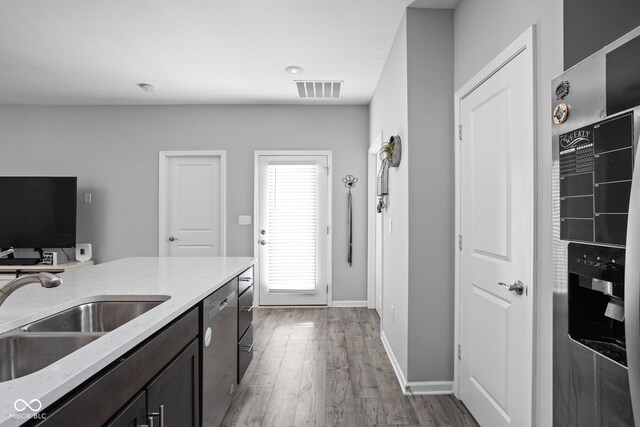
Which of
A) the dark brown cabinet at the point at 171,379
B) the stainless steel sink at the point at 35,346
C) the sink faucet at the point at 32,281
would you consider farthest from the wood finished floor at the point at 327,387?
the sink faucet at the point at 32,281

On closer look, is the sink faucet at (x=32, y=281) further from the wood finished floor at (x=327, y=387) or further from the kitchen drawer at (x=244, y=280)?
the wood finished floor at (x=327, y=387)

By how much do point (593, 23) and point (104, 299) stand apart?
6.99ft

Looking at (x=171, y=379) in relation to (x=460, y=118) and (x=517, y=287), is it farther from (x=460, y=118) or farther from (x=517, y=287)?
(x=460, y=118)

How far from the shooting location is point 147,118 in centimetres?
440

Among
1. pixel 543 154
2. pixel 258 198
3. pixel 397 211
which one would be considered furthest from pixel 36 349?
pixel 258 198

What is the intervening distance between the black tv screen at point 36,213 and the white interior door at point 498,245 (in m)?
4.49

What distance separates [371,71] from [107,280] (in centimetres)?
292

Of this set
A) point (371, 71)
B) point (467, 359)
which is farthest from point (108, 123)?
point (467, 359)

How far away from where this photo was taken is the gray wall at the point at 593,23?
114cm

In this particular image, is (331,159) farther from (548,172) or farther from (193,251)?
(548,172)

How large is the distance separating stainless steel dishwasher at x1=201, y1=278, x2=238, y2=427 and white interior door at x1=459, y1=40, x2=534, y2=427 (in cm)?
143

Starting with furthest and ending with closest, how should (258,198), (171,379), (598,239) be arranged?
1. (258,198)
2. (171,379)
3. (598,239)

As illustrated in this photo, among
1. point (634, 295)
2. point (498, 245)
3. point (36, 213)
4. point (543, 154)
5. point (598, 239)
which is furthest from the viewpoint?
point (36, 213)

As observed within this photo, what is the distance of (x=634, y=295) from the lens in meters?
0.67
